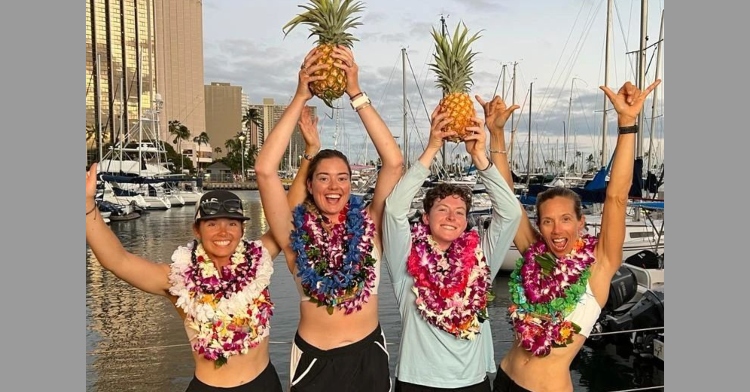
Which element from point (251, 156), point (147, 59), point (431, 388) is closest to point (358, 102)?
point (431, 388)

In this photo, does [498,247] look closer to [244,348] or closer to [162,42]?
[244,348]

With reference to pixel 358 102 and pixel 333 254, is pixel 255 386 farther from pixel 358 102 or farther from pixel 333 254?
pixel 358 102

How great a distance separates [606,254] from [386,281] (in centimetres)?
1398

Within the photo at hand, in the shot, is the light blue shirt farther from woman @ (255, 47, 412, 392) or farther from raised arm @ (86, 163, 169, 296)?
raised arm @ (86, 163, 169, 296)

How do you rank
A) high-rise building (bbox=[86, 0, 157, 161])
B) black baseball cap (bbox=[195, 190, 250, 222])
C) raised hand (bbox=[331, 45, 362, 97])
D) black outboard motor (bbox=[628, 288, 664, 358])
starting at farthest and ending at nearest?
high-rise building (bbox=[86, 0, 157, 161]), black outboard motor (bbox=[628, 288, 664, 358]), raised hand (bbox=[331, 45, 362, 97]), black baseball cap (bbox=[195, 190, 250, 222])

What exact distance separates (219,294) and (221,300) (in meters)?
0.03

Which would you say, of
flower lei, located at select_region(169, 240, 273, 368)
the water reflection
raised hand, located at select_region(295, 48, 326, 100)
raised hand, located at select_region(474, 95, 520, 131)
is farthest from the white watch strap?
the water reflection

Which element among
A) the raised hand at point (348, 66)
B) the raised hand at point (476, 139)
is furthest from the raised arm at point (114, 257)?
the raised hand at point (476, 139)

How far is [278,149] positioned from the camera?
2.77m

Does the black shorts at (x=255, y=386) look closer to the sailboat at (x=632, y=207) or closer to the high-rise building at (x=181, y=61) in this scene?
the sailboat at (x=632, y=207)

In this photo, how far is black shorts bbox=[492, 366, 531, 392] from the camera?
2764mm

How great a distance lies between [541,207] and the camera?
9.25 ft

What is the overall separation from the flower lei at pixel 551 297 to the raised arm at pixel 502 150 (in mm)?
192

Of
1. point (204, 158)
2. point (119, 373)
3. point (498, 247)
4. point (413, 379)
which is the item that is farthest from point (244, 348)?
point (204, 158)
